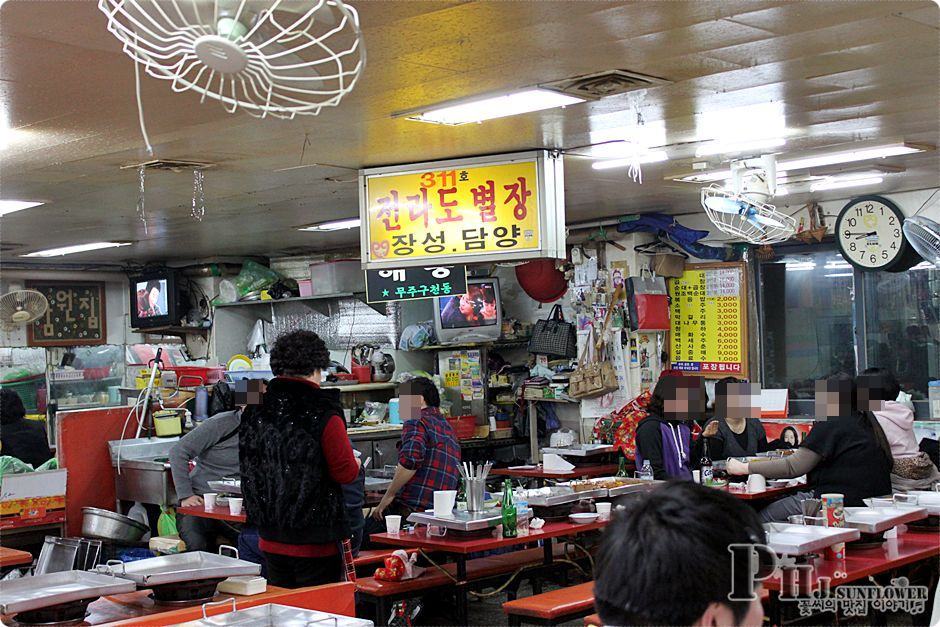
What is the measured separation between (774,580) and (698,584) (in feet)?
10.8

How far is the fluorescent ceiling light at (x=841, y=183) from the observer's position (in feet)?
27.4

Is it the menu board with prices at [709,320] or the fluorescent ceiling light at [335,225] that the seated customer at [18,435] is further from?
the menu board with prices at [709,320]

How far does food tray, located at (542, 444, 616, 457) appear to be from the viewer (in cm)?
981

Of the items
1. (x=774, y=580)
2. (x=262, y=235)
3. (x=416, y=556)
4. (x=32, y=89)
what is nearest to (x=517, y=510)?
(x=416, y=556)

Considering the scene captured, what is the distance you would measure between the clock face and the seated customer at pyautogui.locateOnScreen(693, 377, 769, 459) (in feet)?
4.87

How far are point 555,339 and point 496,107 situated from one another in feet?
19.1

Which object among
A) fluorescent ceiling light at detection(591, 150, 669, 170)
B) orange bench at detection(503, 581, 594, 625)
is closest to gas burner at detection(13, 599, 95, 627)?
orange bench at detection(503, 581, 594, 625)

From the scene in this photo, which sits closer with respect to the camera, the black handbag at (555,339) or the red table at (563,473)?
the red table at (563,473)

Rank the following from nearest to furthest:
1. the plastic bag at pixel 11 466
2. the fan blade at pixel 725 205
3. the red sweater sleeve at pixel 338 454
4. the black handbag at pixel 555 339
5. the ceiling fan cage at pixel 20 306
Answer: the red sweater sleeve at pixel 338 454
the fan blade at pixel 725 205
the plastic bag at pixel 11 466
the ceiling fan cage at pixel 20 306
the black handbag at pixel 555 339

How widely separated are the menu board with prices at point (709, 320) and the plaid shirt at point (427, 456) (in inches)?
154

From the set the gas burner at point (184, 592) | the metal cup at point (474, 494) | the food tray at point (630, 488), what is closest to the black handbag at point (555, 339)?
the food tray at point (630, 488)

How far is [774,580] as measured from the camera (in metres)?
4.92

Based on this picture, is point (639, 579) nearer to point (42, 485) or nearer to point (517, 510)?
point (517, 510)

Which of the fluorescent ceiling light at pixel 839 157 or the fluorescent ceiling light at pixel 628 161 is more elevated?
the fluorescent ceiling light at pixel 628 161
